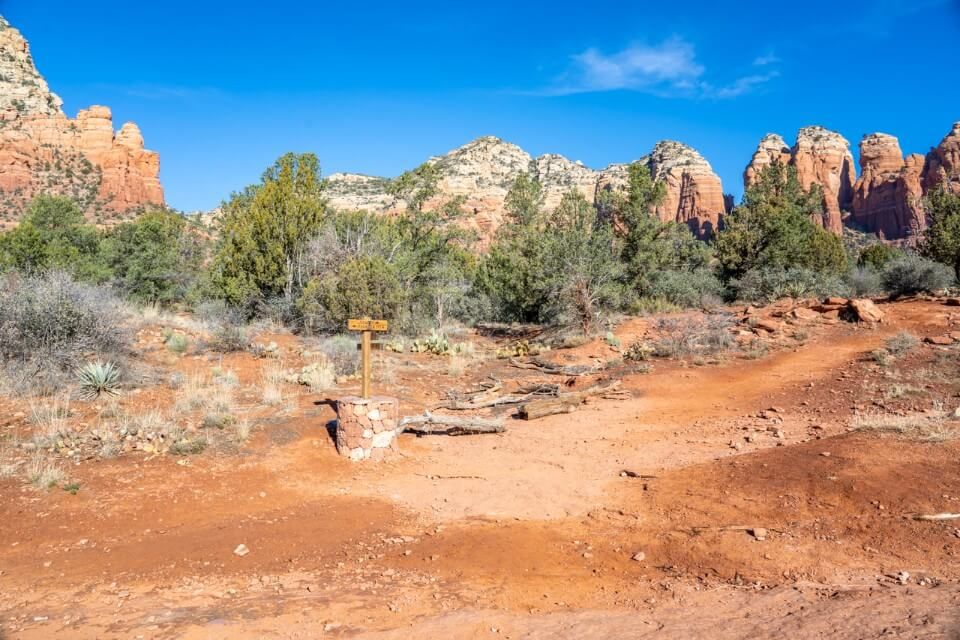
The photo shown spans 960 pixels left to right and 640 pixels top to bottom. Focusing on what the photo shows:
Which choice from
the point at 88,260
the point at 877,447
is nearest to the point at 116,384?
the point at 877,447

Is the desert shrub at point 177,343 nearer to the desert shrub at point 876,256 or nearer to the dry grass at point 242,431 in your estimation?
the dry grass at point 242,431

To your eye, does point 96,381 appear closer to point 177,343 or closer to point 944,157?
point 177,343

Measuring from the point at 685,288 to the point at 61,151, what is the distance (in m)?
76.4

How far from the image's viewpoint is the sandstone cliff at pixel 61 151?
199 feet

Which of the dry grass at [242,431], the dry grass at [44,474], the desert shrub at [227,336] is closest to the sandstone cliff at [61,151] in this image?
the desert shrub at [227,336]

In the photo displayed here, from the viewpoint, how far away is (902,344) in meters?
11.7

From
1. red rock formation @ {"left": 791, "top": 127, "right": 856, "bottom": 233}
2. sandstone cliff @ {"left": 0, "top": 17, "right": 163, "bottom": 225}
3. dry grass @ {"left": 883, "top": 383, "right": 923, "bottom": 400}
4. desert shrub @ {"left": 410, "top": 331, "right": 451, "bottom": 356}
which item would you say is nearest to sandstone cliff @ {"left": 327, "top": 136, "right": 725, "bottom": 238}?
red rock formation @ {"left": 791, "top": 127, "right": 856, "bottom": 233}

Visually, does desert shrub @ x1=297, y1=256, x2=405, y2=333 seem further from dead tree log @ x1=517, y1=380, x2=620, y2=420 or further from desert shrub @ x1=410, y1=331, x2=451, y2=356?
dead tree log @ x1=517, y1=380, x2=620, y2=420

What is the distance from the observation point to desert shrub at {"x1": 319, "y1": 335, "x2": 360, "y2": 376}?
12.6 m

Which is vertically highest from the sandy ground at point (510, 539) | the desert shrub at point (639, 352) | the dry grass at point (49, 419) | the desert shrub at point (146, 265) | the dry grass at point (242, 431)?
the desert shrub at point (146, 265)

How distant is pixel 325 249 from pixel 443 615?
1693cm

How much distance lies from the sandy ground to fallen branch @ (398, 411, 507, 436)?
0.25m

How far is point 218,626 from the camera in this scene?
11.5 feet

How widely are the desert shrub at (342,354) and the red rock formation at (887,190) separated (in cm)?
8611
